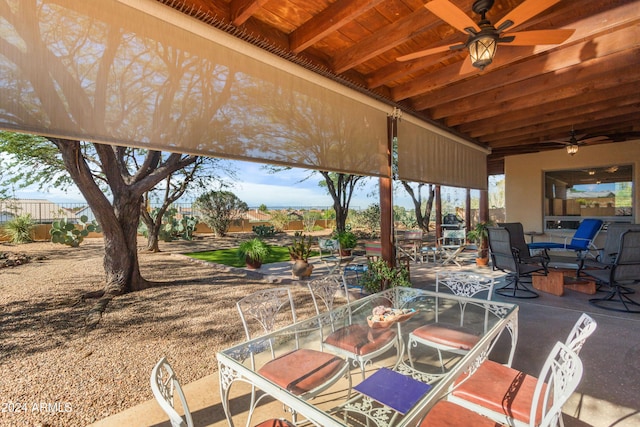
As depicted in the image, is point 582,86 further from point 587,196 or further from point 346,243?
point 587,196

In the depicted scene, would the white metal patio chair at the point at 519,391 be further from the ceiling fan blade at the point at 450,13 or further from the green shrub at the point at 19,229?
the green shrub at the point at 19,229

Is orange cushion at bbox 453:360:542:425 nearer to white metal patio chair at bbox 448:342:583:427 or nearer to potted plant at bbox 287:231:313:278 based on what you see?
white metal patio chair at bbox 448:342:583:427

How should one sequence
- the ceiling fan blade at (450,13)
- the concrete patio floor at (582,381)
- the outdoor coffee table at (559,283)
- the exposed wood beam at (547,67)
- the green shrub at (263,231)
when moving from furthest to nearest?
the green shrub at (263,231) → the outdoor coffee table at (559,283) → the exposed wood beam at (547,67) → the concrete patio floor at (582,381) → the ceiling fan blade at (450,13)

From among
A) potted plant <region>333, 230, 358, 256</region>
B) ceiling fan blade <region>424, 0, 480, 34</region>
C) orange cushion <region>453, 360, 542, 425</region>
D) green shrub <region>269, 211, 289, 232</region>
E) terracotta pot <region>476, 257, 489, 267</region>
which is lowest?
terracotta pot <region>476, 257, 489, 267</region>

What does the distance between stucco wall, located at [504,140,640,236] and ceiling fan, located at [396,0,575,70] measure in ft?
22.5

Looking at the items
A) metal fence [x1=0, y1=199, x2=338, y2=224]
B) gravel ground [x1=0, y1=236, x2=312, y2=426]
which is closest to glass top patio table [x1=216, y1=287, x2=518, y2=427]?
gravel ground [x1=0, y1=236, x2=312, y2=426]

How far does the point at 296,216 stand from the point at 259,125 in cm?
1563

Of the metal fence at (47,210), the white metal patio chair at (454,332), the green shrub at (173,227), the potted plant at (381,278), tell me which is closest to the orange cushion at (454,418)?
the white metal patio chair at (454,332)

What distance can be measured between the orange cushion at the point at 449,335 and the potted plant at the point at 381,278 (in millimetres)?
1653

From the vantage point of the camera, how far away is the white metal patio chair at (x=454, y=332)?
204cm

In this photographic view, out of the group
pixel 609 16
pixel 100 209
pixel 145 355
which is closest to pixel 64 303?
pixel 100 209

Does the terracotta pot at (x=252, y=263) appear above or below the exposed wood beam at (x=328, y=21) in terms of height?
below

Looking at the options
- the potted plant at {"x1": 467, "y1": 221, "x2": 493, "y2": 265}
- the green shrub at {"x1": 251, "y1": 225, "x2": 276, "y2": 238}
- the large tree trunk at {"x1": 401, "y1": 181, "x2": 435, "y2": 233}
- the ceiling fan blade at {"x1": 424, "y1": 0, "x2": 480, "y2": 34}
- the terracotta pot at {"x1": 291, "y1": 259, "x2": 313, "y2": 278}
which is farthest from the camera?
the green shrub at {"x1": 251, "y1": 225, "x2": 276, "y2": 238}

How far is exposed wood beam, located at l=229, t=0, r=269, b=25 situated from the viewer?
2.15 m
